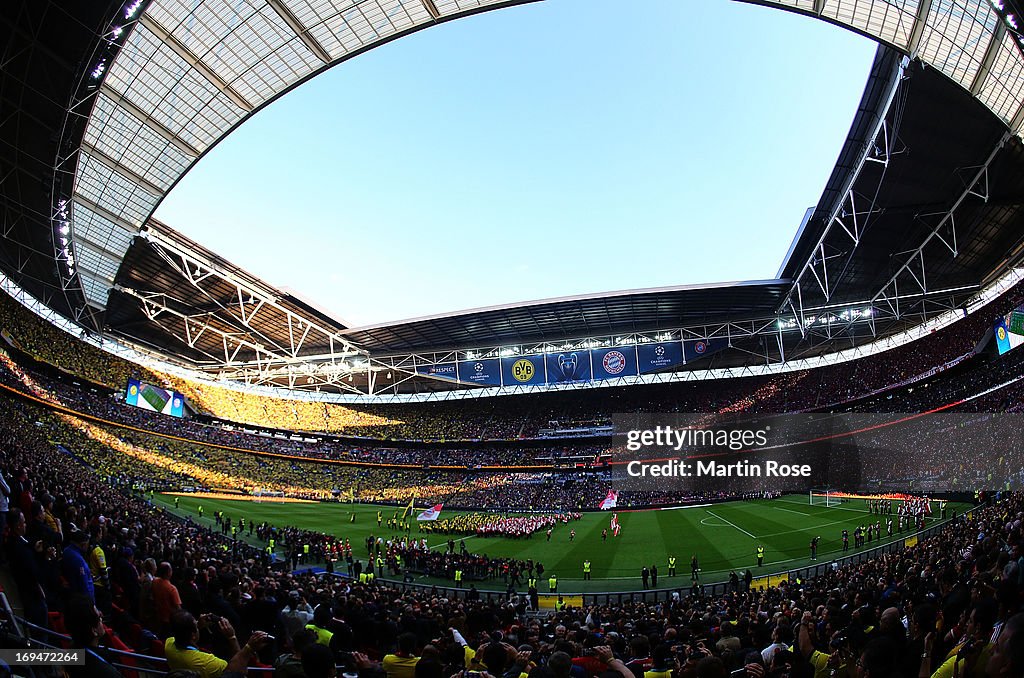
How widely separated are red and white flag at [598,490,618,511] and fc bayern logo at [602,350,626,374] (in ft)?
32.9

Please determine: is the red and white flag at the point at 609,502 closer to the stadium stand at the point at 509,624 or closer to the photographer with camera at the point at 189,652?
the stadium stand at the point at 509,624

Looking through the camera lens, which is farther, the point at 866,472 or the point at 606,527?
the point at 866,472

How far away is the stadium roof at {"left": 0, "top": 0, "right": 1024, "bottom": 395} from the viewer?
57.8 feet

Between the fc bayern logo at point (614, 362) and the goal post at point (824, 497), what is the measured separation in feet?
52.9

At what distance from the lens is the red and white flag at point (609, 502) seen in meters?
45.2

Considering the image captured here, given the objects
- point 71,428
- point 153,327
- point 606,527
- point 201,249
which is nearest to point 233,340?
point 153,327

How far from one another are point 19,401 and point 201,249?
1772cm

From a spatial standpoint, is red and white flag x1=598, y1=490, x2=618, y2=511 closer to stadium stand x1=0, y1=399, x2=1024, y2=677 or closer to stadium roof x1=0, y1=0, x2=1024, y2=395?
stadium roof x1=0, y1=0, x2=1024, y2=395

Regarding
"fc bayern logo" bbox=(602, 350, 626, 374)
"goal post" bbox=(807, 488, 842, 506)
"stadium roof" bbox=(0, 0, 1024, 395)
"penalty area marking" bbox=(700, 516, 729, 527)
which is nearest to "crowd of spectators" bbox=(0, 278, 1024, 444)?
"stadium roof" bbox=(0, 0, 1024, 395)

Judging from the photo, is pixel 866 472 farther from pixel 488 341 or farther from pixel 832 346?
pixel 488 341

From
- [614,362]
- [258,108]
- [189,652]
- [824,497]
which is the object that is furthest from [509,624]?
[824,497]

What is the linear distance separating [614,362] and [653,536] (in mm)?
15356

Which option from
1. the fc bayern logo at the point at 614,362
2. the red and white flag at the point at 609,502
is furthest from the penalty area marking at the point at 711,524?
the fc bayern logo at the point at 614,362

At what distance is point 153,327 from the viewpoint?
149 feet
